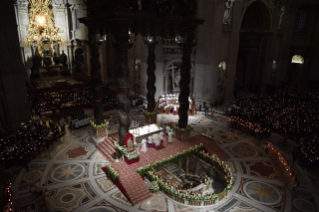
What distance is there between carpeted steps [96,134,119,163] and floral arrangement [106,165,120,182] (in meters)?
A: 1.54

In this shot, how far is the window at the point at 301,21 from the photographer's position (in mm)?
31781

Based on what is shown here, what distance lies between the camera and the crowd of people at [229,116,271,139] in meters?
18.2

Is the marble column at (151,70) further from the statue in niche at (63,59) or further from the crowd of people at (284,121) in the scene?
the statue in niche at (63,59)

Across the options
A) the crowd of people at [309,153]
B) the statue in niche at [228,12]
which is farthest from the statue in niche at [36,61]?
the crowd of people at [309,153]

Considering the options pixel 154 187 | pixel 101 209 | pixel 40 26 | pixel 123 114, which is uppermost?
pixel 40 26

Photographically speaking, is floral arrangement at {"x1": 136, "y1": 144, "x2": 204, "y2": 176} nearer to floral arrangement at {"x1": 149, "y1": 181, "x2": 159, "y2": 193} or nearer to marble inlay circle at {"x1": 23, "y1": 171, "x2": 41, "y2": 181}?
floral arrangement at {"x1": 149, "y1": 181, "x2": 159, "y2": 193}

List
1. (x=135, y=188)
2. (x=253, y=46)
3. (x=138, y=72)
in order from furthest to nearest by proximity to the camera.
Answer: (x=253, y=46) → (x=138, y=72) → (x=135, y=188)

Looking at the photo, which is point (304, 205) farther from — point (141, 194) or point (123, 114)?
point (123, 114)

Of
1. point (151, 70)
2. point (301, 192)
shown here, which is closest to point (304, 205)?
point (301, 192)

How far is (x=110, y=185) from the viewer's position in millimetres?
12188

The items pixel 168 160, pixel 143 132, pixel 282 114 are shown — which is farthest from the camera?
pixel 282 114

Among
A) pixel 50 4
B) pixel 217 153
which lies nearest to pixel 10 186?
pixel 217 153

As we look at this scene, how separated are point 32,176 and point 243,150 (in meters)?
13.2

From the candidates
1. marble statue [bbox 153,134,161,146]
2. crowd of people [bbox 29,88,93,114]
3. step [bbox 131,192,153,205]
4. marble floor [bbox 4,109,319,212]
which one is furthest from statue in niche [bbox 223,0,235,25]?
step [bbox 131,192,153,205]
